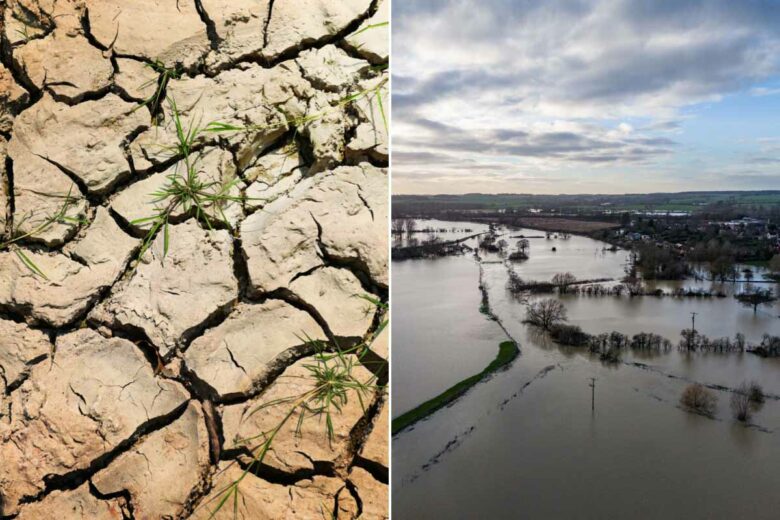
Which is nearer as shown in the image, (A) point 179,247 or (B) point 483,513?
(A) point 179,247

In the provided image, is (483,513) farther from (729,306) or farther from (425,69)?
(425,69)

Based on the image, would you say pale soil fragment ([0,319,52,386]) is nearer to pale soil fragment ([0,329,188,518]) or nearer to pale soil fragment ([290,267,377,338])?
pale soil fragment ([0,329,188,518])

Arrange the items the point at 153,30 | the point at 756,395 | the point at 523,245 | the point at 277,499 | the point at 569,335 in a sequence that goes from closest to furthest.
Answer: the point at 277,499
the point at 153,30
the point at 756,395
the point at 569,335
the point at 523,245

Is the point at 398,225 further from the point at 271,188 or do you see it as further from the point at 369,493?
the point at 369,493

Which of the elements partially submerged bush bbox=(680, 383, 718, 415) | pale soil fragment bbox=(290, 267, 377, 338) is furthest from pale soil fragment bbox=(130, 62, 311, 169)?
partially submerged bush bbox=(680, 383, 718, 415)

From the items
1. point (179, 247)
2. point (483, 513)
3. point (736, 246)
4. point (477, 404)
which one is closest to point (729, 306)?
point (736, 246)

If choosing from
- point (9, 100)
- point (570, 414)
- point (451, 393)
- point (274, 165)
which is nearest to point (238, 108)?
point (274, 165)
